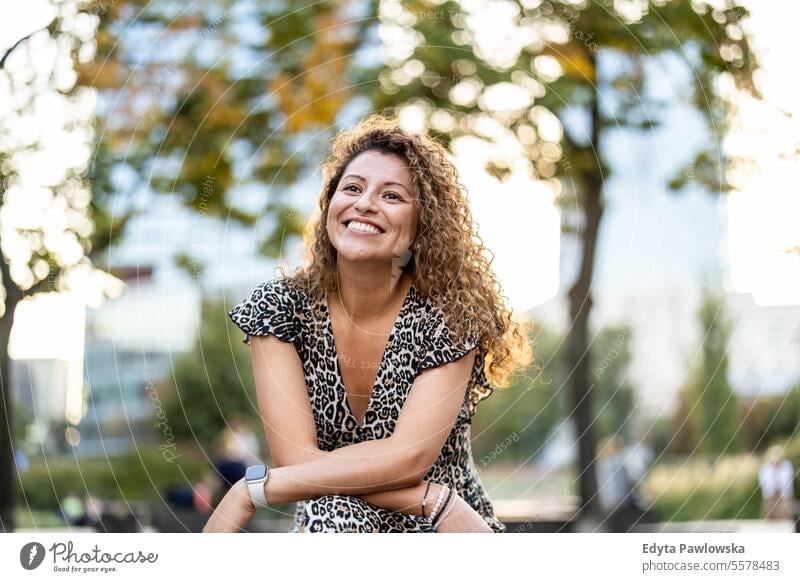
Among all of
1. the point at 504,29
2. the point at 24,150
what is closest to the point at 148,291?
the point at 24,150

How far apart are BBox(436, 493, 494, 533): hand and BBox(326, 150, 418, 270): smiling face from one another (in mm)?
772

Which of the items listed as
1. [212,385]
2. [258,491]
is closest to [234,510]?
[258,491]

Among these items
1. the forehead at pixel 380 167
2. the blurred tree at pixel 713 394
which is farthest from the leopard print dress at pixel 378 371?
the blurred tree at pixel 713 394

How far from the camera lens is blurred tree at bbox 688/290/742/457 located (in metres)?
9.10

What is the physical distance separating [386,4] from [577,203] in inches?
78.3

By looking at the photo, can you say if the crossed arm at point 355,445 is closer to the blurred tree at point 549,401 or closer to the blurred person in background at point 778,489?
the blurred tree at point 549,401

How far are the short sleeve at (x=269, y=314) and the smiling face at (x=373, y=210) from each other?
0.23 meters

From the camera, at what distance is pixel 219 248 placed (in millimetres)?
6082

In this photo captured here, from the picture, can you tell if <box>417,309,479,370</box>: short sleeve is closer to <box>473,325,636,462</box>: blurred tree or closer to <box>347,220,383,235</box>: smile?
<box>347,220,383,235</box>: smile

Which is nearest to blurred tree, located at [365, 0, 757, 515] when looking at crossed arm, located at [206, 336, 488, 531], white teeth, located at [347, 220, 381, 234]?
white teeth, located at [347, 220, 381, 234]

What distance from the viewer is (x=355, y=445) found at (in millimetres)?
2990

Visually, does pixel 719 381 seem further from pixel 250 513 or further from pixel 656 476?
pixel 250 513

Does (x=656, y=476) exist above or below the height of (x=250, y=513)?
below
